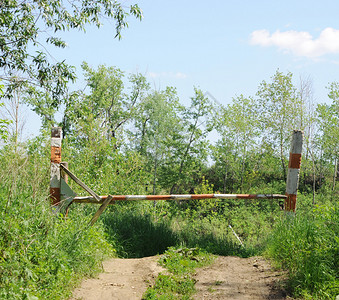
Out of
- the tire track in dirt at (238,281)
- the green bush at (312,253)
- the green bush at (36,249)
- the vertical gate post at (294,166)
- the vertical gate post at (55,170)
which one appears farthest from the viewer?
the vertical gate post at (294,166)

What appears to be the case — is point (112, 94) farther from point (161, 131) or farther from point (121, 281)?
point (121, 281)

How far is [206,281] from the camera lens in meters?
5.30

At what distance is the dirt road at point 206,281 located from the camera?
484cm

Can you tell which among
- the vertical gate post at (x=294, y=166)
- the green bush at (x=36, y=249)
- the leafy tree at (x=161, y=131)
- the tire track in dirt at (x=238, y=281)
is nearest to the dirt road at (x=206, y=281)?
the tire track in dirt at (x=238, y=281)

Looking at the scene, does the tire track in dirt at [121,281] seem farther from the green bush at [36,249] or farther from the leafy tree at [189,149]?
the leafy tree at [189,149]

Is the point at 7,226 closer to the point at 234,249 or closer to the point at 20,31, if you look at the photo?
the point at 234,249

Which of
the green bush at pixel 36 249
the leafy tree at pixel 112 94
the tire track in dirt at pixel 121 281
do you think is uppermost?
the leafy tree at pixel 112 94

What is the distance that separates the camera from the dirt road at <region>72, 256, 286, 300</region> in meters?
4.84

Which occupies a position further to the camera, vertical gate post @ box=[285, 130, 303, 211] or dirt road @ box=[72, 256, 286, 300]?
vertical gate post @ box=[285, 130, 303, 211]

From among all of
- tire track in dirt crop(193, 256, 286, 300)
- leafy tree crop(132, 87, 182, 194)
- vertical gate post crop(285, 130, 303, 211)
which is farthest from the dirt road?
leafy tree crop(132, 87, 182, 194)

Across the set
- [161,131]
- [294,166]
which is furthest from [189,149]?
[294,166]

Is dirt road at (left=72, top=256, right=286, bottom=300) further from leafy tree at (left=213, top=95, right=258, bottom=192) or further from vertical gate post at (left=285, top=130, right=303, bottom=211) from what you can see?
leafy tree at (left=213, top=95, right=258, bottom=192)

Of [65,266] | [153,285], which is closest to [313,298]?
[153,285]

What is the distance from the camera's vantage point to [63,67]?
10.3 metres
